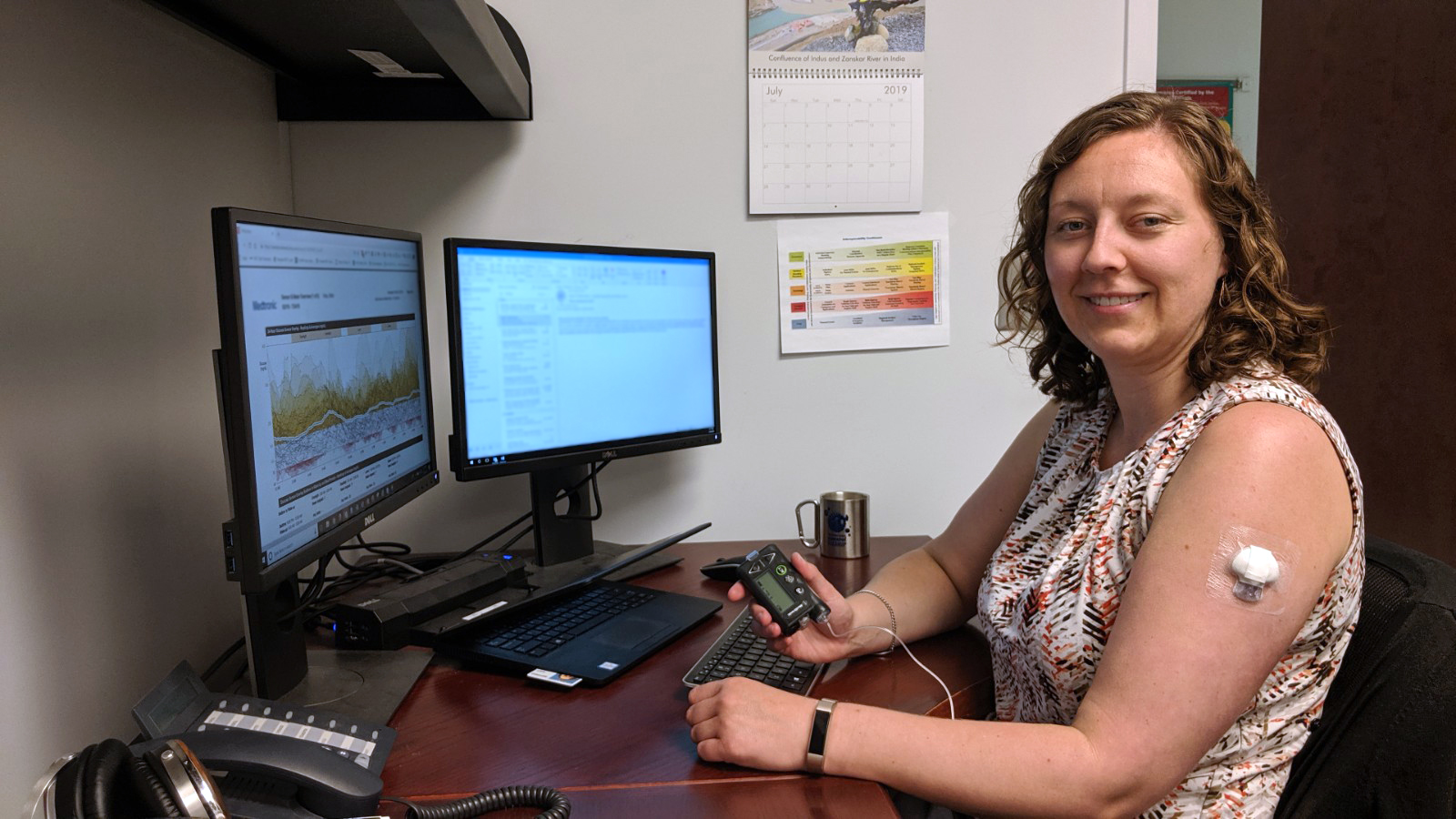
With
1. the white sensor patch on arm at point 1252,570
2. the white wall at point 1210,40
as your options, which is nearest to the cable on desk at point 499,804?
the white sensor patch on arm at point 1252,570

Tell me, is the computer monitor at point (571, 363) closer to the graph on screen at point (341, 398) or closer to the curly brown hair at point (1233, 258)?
the graph on screen at point (341, 398)

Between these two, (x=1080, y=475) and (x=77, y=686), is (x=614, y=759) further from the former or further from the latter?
(x=1080, y=475)

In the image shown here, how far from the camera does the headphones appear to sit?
444 mm

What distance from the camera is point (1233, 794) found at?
894mm

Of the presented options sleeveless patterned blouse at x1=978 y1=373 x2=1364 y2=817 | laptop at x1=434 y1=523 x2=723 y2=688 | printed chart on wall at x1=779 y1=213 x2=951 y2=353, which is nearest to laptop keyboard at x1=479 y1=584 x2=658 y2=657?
laptop at x1=434 y1=523 x2=723 y2=688

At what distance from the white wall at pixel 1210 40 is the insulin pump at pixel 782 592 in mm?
3112

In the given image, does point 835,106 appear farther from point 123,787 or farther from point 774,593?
point 123,787

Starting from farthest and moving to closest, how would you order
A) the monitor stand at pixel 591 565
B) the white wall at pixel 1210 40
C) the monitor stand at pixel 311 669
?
1. the white wall at pixel 1210 40
2. the monitor stand at pixel 591 565
3. the monitor stand at pixel 311 669

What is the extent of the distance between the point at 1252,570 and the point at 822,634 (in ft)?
1.63

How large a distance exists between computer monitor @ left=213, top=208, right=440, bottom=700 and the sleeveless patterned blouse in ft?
2.57

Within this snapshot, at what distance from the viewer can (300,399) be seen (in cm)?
90

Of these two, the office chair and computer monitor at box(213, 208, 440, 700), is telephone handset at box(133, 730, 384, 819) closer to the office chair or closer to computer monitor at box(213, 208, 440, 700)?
computer monitor at box(213, 208, 440, 700)

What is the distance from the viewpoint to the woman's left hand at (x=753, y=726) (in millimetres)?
828

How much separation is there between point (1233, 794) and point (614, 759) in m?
0.62
